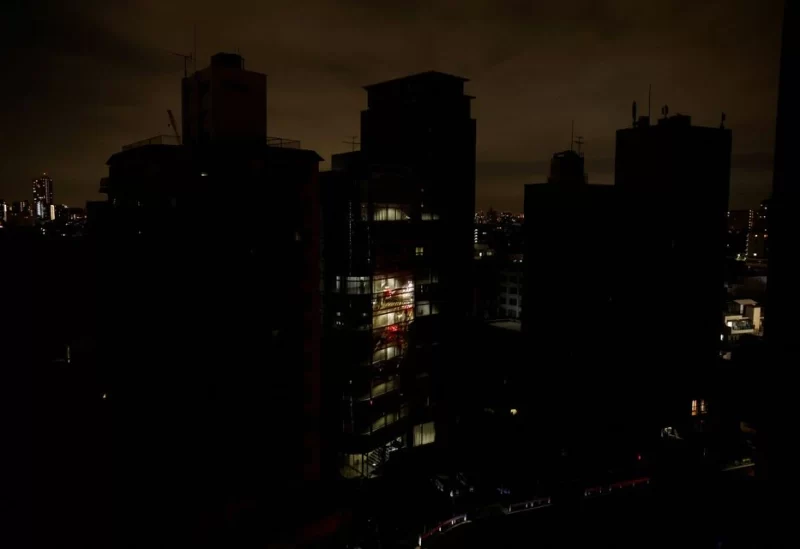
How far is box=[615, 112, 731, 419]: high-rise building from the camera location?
3052 centimetres

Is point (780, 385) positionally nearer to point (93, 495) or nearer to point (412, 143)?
point (93, 495)

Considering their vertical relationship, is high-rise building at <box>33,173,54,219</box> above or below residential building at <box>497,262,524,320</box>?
above

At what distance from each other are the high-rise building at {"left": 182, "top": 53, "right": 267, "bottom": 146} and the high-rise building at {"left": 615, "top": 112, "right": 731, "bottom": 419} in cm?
2318

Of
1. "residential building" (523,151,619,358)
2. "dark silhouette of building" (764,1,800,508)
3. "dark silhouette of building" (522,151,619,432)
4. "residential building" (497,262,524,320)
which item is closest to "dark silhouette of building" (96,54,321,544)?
"dark silhouette of building" (764,1,800,508)

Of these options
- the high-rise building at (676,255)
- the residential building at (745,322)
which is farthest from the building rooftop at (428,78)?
the residential building at (745,322)

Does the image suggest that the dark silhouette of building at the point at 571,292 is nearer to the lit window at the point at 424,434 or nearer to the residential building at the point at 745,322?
the lit window at the point at 424,434

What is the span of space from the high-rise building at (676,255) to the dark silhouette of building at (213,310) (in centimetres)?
2113

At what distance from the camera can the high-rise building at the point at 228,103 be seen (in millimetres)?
17844

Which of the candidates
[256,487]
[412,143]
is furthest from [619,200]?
[256,487]

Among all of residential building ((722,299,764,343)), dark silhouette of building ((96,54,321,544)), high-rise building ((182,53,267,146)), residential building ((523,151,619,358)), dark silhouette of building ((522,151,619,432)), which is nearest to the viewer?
dark silhouette of building ((96,54,321,544))

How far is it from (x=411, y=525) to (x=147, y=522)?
9.14 meters

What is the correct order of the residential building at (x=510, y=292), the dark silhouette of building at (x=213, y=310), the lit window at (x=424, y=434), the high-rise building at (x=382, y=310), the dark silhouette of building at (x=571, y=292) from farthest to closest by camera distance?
the residential building at (x=510, y=292) < the dark silhouette of building at (x=571, y=292) < the lit window at (x=424, y=434) < the high-rise building at (x=382, y=310) < the dark silhouette of building at (x=213, y=310)

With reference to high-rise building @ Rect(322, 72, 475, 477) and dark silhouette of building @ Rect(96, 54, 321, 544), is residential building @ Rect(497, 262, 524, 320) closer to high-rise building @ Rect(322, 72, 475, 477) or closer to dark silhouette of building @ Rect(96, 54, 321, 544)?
high-rise building @ Rect(322, 72, 475, 477)

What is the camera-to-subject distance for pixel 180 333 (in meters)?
16.8
